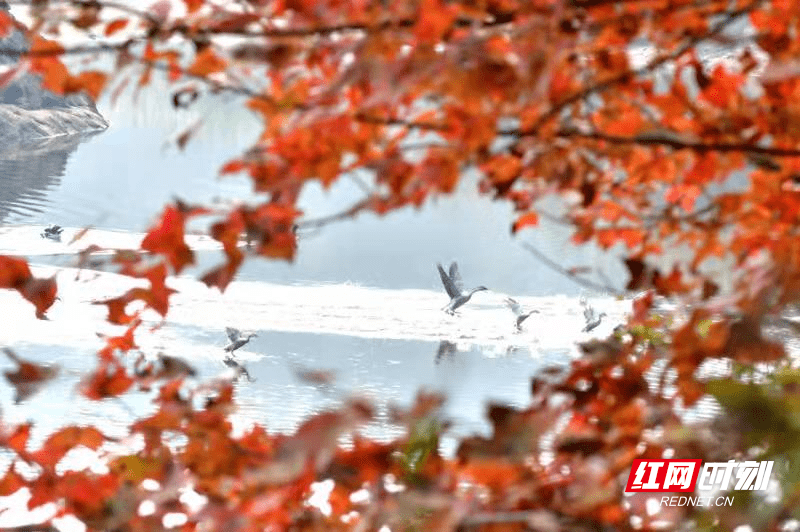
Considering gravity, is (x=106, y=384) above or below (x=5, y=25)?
below

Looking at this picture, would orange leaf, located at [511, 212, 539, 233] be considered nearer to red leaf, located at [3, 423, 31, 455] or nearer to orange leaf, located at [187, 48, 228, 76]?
orange leaf, located at [187, 48, 228, 76]

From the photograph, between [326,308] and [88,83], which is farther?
[326,308]

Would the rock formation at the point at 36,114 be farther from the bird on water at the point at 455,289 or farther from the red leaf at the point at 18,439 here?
the red leaf at the point at 18,439

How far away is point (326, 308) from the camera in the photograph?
10453 mm

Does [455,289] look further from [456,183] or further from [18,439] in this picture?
[456,183]

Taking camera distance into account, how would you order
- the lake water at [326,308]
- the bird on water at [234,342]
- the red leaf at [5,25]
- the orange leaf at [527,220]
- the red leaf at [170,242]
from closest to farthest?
the red leaf at [170,242], the red leaf at [5,25], the orange leaf at [527,220], the lake water at [326,308], the bird on water at [234,342]

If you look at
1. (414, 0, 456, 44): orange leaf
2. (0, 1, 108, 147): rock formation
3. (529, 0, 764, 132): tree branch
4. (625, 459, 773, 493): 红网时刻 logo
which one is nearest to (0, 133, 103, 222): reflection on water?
(0, 1, 108, 147): rock formation

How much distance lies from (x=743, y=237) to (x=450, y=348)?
7332 millimetres

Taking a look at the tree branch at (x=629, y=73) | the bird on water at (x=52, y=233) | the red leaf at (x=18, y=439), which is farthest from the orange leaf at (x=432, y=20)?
the bird on water at (x=52, y=233)

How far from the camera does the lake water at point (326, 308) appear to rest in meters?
6.71

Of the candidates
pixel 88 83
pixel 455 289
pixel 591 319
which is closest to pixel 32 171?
pixel 455 289

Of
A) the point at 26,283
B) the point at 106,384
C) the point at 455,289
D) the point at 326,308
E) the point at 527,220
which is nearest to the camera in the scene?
the point at 26,283

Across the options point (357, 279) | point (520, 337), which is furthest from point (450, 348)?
point (357, 279)

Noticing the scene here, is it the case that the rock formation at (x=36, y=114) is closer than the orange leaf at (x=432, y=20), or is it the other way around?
the orange leaf at (x=432, y=20)
